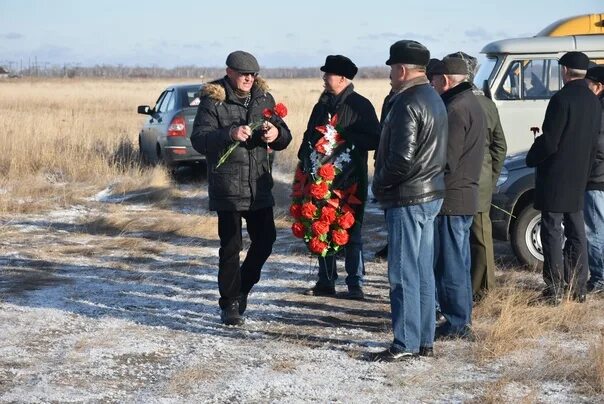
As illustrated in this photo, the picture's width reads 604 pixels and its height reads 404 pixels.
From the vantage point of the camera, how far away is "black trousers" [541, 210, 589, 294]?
284 inches

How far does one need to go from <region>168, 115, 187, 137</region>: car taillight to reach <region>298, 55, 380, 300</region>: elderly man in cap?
7.57 meters

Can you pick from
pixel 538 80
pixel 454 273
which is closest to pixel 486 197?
pixel 454 273

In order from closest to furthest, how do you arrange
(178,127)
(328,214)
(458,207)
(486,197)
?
(458,207) < (328,214) < (486,197) < (178,127)

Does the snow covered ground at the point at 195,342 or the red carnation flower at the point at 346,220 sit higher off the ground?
the red carnation flower at the point at 346,220

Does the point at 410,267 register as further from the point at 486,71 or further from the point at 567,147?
the point at 486,71

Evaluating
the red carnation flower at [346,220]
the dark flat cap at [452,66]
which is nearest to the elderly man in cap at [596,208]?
the dark flat cap at [452,66]

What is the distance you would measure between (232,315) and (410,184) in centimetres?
183

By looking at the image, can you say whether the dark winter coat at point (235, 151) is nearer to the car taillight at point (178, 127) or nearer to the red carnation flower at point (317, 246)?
the red carnation flower at point (317, 246)

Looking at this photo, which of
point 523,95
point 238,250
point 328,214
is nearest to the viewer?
point 238,250

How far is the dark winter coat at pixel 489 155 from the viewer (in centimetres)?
693

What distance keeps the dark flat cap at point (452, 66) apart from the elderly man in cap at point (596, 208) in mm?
1390

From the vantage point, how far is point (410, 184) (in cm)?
554

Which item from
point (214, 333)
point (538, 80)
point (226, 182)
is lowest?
point (214, 333)

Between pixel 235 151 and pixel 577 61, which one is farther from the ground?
pixel 577 61
